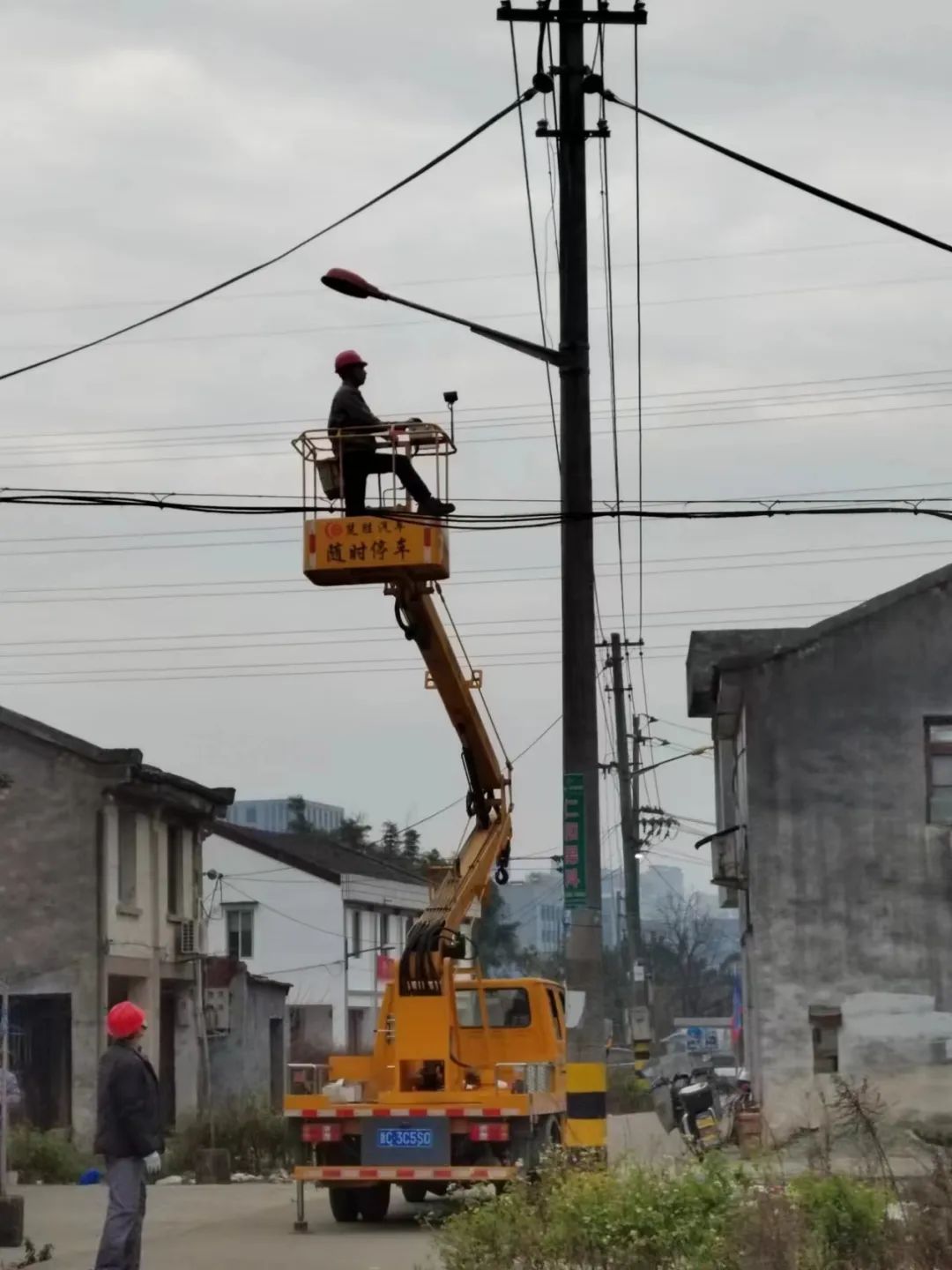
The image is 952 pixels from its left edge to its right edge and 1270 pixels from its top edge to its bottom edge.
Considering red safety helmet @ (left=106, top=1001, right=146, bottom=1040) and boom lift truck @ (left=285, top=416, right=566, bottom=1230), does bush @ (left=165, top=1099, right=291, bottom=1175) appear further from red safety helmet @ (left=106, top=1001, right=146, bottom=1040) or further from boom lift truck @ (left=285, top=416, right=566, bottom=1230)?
red safety helmet @ (left=106, top=1001, right=146, bottom=1040)

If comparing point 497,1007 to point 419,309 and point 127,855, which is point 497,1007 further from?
point 127,855

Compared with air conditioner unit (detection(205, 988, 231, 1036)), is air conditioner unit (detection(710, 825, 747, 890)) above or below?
above

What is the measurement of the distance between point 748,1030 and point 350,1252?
17.5 metres

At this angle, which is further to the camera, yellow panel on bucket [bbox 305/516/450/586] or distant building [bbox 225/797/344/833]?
distant building [bbox 225/797/344/833]

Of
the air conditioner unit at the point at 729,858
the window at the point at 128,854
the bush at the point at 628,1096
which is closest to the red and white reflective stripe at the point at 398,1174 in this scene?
the air conditioner unit at the point at 729,858

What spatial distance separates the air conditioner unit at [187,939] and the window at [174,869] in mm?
246

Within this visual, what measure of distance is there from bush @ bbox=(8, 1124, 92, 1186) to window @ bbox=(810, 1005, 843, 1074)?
10.1 meters

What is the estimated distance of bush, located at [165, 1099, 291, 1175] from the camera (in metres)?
30.0

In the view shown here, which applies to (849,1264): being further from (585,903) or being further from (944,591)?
(944,591)

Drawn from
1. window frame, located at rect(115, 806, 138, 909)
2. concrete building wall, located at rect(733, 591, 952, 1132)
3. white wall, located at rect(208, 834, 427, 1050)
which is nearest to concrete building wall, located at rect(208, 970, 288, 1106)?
window frame, located at rect(115, 806, 138, 909)

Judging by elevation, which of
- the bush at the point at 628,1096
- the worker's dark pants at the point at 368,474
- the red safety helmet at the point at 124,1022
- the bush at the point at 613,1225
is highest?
→ the worker's dark pants at the point at 368,474

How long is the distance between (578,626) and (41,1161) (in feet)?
56.5

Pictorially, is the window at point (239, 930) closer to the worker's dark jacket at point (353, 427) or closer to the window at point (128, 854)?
the window at point (128, 854)

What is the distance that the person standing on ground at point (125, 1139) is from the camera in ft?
44.2
